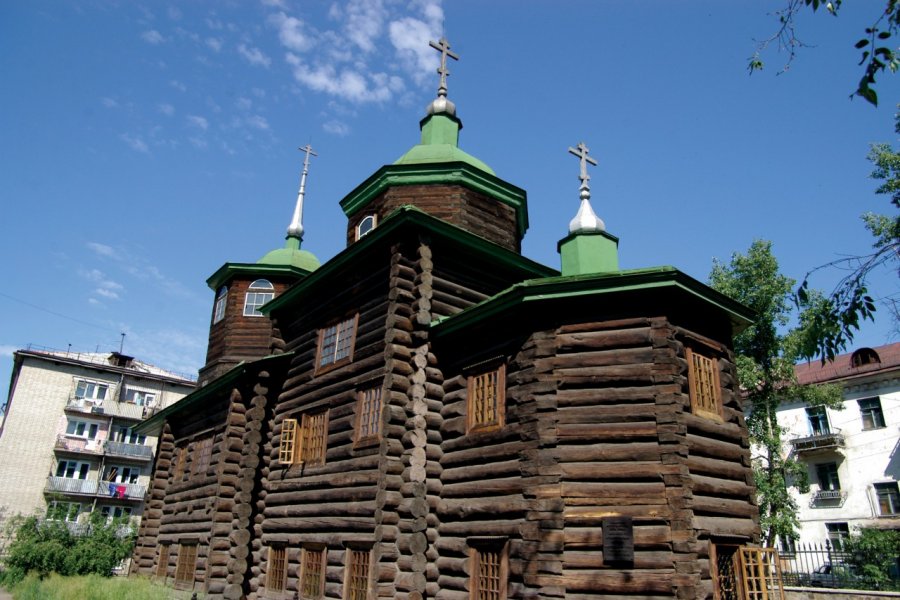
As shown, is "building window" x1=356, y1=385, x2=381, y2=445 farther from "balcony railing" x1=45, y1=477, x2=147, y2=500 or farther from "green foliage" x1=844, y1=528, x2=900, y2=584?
"balcony railing" x1=45, y1=477, x2=147, y2=500

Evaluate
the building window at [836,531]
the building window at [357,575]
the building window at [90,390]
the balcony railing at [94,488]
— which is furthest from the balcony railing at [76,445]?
the building window at [836,531]

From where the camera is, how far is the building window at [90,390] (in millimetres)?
44438

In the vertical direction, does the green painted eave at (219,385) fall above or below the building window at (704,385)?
above

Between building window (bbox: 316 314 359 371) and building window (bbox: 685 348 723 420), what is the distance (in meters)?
7.99

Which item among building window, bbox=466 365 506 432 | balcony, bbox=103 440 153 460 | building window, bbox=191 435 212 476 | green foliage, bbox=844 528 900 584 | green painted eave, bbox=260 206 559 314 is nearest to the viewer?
building window, bbox=466 365 506 432

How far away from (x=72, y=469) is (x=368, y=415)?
3698 centimetres

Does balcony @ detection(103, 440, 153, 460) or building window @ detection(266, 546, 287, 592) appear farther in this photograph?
balcony @ detection(103, 440, 153, 460)

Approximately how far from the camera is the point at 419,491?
1366 centimetres

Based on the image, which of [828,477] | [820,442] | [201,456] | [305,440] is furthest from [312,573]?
[828,477]

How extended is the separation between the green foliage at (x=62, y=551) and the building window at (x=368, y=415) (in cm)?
2029

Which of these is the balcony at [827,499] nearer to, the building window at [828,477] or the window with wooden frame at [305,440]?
the building window at [828,477]

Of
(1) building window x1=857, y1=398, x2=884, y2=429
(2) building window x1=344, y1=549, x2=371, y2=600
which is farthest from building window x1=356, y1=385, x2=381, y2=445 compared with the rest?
(1) building window x1=857, y1=398, x2=884, y2=429

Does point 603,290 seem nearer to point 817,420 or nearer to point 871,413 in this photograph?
point 871,413

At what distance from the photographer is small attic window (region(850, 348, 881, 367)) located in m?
36.4
